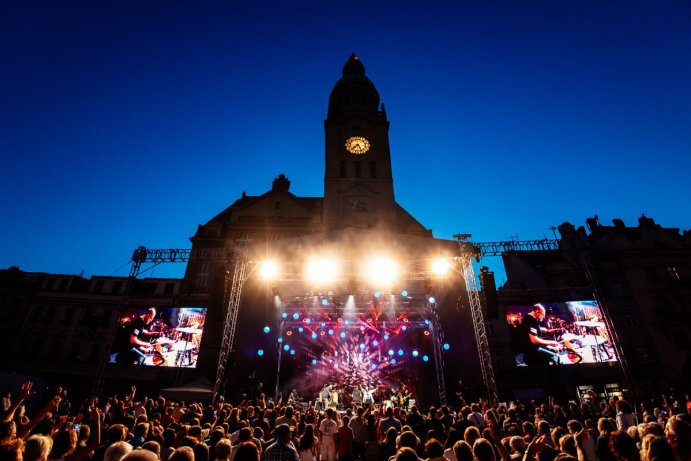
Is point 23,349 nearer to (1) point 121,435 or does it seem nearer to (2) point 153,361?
(2) point 153,361

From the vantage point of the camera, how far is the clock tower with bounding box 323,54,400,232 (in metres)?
28.4

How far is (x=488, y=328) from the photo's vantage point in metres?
26.5

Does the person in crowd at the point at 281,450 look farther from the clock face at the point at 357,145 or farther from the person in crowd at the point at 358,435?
the clock face at the point at 357,145

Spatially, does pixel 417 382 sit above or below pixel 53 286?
below

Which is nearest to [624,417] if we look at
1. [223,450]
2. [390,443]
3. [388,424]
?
[388,424]

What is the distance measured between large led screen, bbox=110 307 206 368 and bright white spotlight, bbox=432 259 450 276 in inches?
731

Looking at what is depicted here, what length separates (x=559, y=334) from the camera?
25031 millimetres

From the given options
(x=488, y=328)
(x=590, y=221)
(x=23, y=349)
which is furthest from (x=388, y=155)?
(x=23, y=349)

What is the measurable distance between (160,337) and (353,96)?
29935 millimetres

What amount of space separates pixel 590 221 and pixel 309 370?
34187 mm

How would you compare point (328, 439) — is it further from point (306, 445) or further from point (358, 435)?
point (306, 445)

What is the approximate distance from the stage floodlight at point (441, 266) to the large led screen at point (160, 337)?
1857 centimetres

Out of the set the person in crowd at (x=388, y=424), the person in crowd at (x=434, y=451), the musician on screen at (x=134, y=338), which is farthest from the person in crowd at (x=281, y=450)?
the musician on screen at (x=134, y=338)

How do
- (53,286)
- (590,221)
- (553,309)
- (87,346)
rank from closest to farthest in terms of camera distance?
(553,309), (87,346), (53,286), (590,221)
